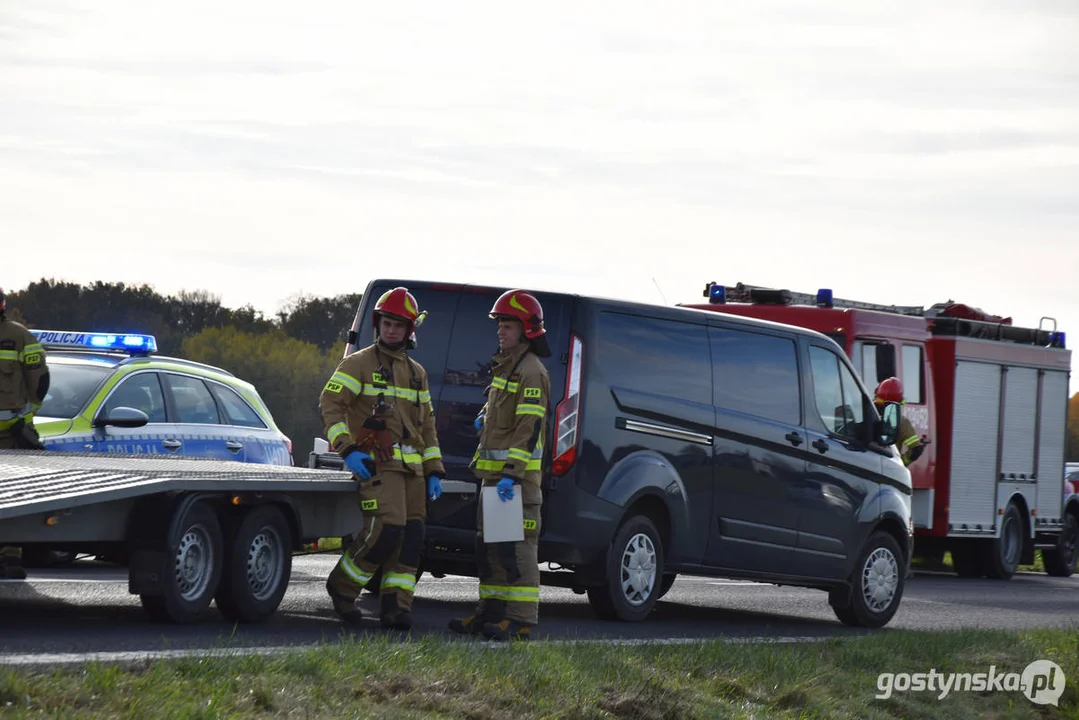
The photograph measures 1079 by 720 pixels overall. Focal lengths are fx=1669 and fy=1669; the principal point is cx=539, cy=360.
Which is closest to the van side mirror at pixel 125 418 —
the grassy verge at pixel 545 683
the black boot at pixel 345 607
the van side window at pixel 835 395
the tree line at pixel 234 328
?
the black boot at pixel 345 607

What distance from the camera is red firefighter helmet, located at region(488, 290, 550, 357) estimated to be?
A: 9.87 meters

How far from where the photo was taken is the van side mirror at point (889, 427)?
1304cm

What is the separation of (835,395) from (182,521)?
5881 mm

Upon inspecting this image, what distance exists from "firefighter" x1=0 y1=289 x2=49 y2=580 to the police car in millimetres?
376

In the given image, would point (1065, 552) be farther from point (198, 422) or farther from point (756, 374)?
point (198, 422)

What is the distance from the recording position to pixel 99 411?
1312cm

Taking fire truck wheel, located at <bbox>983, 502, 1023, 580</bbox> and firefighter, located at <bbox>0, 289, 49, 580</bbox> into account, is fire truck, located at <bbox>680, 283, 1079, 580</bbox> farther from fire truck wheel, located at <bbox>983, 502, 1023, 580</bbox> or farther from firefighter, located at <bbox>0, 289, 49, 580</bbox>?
firefighter, located at <bbox>0, 289, 49, 580</bbox>

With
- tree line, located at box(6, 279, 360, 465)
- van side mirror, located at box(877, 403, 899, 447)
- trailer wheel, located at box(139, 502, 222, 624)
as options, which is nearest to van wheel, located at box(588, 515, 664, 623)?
van side mirror, located at box(877, 403, 899, 447)

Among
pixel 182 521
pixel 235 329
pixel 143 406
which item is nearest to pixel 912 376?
pixel 143 406

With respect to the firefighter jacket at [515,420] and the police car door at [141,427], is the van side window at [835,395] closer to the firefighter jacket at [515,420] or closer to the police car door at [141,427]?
the firefighter jacket at [515,420]

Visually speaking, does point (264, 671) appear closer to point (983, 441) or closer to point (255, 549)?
point (255, 549)

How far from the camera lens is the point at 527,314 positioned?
9.88m

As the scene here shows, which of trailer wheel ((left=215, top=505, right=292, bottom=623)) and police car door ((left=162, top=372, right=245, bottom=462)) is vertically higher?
police car door ((left=162, top=372, right=245, bottom=462))

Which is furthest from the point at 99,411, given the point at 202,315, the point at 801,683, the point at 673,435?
the point at 202,315
